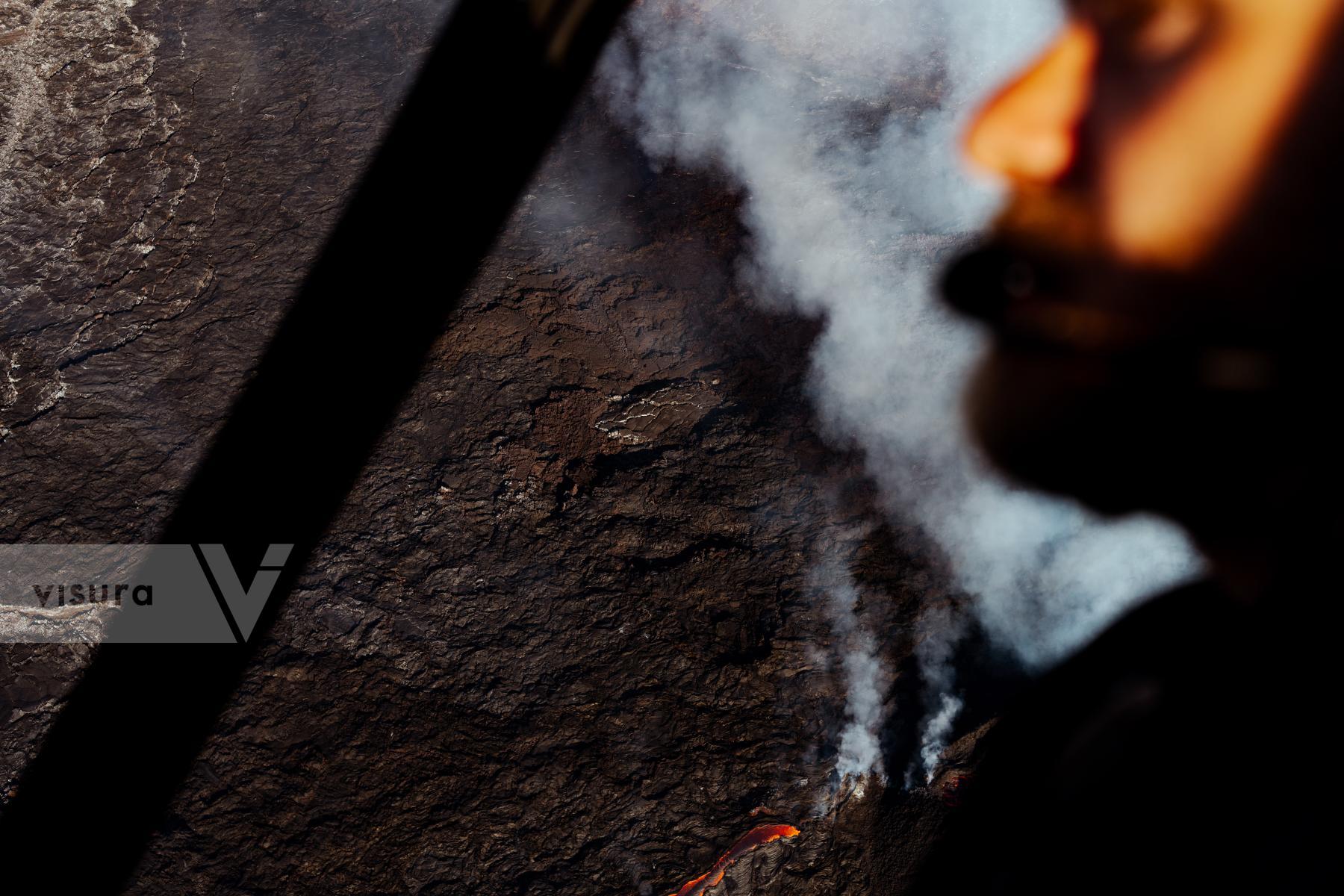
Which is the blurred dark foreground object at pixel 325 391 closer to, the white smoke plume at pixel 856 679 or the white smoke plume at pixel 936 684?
the white smoke plume at pixel 856 679

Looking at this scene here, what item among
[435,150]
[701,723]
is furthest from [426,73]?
[701,723]

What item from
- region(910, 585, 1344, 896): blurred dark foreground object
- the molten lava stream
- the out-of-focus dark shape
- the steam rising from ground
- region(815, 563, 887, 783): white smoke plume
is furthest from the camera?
the steam rising from ground

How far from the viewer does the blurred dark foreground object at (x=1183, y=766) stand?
942mm

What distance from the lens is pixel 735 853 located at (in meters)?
2.29

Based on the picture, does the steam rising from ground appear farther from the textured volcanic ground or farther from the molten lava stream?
the molten lava stream

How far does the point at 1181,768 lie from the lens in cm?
103

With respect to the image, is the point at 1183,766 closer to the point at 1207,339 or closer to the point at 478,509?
the point at 1207,339

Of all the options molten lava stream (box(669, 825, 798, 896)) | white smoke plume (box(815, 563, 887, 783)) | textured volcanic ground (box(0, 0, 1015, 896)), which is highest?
textured volcanic ground (box(0, 0, 1015, 896))

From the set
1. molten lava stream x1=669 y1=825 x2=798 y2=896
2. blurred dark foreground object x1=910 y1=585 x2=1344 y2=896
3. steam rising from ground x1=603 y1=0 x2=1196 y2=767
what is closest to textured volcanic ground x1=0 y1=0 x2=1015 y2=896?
molten lava stream x1=669 y1=825 x2=798 y2=896

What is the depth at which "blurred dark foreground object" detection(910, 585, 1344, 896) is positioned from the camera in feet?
3.09

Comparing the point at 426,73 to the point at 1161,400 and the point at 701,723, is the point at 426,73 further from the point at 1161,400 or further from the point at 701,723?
the point at 1161,400

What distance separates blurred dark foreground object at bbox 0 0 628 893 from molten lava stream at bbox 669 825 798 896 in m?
1.48

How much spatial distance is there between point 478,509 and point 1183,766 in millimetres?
2291

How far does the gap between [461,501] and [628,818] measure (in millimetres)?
1208
